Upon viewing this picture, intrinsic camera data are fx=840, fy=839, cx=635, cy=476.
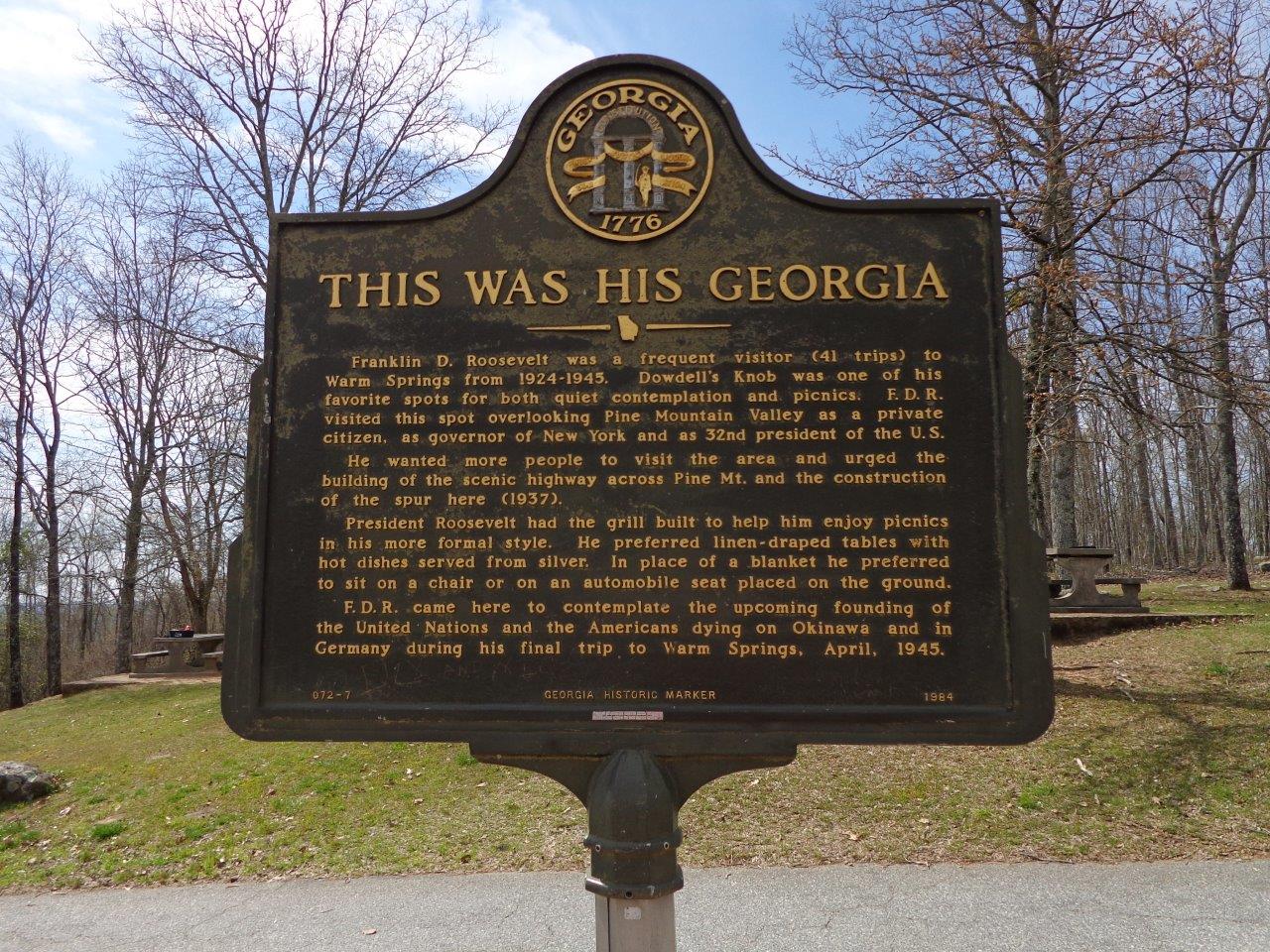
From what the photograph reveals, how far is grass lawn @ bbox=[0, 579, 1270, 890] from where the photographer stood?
6.50m

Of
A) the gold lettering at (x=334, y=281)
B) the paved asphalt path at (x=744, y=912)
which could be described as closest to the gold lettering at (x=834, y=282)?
the gold lettering at (x=334, y=281)

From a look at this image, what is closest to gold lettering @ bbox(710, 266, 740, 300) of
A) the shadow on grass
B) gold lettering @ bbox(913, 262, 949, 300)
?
gold lettering @ bbox(913, 262, 949, 300)

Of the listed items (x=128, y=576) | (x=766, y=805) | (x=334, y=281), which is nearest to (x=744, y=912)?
(x=766, y=805)

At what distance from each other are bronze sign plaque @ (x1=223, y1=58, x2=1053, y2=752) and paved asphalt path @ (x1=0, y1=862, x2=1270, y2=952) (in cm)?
279

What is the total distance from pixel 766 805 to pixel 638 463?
508 cm

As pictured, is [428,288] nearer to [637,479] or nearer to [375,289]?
[375,289]

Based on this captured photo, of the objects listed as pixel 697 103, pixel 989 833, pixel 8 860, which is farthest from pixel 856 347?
pixel 8 860

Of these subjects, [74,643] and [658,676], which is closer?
[658,676]

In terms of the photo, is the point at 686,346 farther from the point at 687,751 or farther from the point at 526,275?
the point at 687,751

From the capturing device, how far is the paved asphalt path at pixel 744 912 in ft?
16.5

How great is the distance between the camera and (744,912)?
548cm

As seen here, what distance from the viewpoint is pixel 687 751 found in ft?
10.1

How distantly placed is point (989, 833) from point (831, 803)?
1268 millimetres

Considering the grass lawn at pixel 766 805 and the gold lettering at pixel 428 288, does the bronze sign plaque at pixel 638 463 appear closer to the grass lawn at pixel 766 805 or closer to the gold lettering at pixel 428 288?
the gold lettering at pixel 428 288
